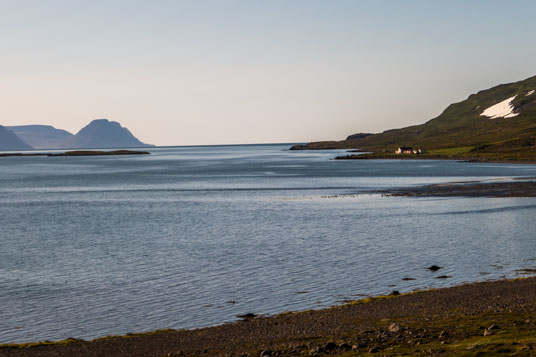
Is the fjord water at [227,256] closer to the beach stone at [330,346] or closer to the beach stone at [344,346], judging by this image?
the beach stone at [330,346]

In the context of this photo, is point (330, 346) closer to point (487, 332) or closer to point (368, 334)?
point (368, 334)

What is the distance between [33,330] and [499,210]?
209 feet

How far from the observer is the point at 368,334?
24.8 m

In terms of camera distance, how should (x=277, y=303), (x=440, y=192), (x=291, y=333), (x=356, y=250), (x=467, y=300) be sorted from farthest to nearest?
1. (x=440, y=192)
2. (x=356, y=250)
3. (x=277, y=303)
4. (x=467, y=300)
5. (x=291, y=333)

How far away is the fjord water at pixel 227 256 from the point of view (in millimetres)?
33031

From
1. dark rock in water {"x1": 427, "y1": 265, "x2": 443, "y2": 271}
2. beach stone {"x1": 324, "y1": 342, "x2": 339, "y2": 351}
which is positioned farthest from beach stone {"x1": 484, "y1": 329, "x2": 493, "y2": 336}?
dark rock in water {"x1": 427, "y1": 265, "x2": 443, "y2": 271}

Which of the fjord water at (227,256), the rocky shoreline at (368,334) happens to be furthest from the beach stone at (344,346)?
the fjord water at (227,256)

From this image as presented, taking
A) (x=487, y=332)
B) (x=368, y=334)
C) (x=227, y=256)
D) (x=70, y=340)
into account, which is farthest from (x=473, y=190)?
(x=70, y=340)

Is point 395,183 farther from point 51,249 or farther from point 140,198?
point 51,249

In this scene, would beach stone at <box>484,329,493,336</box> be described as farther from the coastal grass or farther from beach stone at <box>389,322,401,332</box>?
the coastal grass

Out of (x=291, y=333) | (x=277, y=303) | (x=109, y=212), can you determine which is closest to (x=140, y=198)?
(x=109, y=212)

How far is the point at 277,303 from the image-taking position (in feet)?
110

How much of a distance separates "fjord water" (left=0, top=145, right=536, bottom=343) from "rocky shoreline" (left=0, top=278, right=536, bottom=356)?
8.17 ft

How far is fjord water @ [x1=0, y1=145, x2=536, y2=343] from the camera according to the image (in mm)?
33031
